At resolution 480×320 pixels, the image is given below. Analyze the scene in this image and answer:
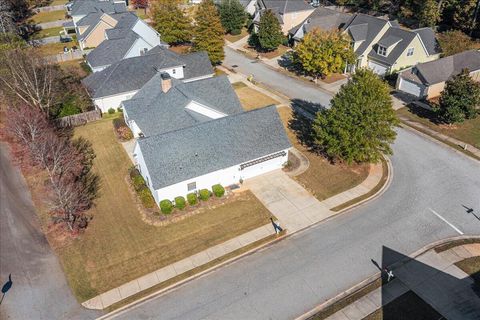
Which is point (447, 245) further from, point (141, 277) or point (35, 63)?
point (35, 63)

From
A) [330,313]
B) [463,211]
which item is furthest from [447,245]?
[330,313]

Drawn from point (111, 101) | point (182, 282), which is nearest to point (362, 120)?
point (182, 282)

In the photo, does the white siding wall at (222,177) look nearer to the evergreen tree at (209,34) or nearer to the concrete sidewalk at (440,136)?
the concrete sidewalk at (440,136)

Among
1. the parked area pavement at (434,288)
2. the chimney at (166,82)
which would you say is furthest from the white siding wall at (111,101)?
the parked area pavement at (434,288)

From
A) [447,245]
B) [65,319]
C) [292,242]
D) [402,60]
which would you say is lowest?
[65,319]

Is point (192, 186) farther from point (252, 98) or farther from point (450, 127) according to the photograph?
point (450, 127)

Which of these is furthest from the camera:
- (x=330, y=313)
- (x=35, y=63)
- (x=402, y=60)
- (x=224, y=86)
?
(x=402, y=60)

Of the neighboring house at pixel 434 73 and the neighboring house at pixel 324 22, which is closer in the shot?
the neighboring house at pixel 434 73
